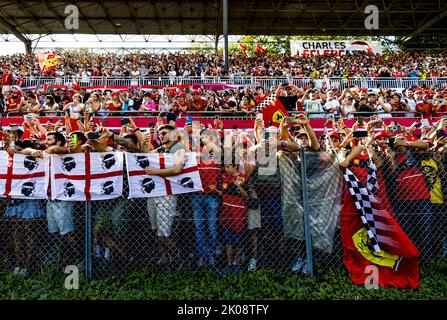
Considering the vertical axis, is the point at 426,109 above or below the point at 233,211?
above

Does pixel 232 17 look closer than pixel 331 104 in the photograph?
No

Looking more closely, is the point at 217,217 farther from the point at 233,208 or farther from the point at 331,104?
the point at 331,104

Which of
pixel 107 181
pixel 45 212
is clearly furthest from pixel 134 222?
pixel 45 212

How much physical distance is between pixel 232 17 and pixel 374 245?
2873 cm

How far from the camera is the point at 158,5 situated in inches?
1144

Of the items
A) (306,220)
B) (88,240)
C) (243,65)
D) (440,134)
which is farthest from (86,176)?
(243,65)

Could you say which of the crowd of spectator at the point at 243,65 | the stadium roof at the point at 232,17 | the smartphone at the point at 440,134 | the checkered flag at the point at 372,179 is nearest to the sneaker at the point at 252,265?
the checkered flag at the point at 372,179

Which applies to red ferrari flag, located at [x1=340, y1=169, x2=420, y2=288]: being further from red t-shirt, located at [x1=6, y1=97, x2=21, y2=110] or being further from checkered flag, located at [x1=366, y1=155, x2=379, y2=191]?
red t-shirt, located at [x1=6, y1=97, x2=21, y2=110]

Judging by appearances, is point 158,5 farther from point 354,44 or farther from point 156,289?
point 156,289

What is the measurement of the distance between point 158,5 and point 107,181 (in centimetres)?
2727

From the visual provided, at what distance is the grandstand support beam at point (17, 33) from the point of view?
30919mm

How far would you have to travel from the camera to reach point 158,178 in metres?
4.96

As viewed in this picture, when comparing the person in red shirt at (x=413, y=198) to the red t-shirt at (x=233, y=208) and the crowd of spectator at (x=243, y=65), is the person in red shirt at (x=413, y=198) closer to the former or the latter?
the red t-shirt at (x=233, y=208)

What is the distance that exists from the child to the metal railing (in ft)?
44.1
